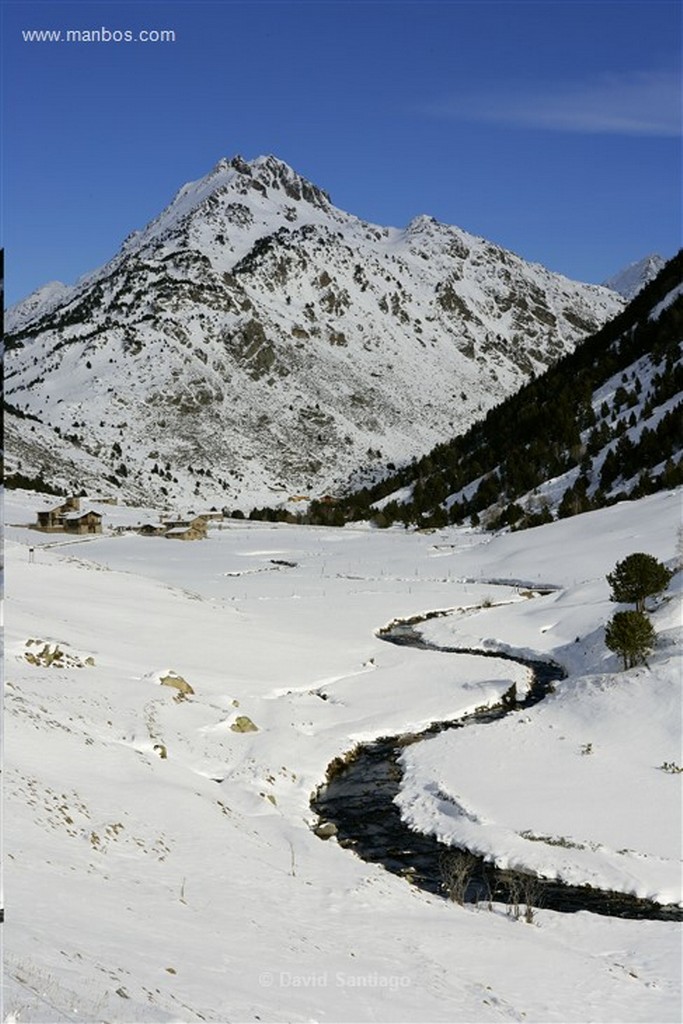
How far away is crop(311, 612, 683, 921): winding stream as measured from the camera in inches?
783

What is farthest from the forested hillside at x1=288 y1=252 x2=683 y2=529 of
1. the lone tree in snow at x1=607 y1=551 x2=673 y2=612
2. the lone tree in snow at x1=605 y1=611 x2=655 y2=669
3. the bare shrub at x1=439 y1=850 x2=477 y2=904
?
the bare shrub at x1=439 y1=850 x2=477 y2=904

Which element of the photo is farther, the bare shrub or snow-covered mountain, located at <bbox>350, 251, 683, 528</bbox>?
snow-covered mountain, located at <bbox>350, 251, 683, 528</bbox>

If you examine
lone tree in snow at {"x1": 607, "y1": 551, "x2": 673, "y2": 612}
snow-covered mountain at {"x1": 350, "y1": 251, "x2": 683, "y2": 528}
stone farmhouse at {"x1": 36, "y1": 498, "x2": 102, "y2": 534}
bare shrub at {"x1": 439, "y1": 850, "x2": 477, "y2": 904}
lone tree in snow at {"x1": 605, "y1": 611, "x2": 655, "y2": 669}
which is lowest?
bare shrub at {"x1": 439, "y1": 850, "x2": 477, "y2": 904}

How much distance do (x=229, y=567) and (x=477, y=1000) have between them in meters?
59.3

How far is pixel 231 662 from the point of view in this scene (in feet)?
121

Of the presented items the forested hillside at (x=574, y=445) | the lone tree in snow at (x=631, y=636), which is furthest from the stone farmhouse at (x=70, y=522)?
the lone tree in snow at (x=631, y=636)

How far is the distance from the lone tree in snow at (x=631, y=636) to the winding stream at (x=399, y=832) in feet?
14.7

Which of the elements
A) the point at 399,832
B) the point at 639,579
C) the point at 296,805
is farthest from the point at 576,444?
the point at 399,832

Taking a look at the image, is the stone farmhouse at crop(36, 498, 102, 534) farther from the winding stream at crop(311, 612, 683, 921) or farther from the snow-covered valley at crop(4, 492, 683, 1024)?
the winding stream at crop(311, 612, 683, 921)

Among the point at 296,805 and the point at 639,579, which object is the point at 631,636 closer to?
the point at 639,579

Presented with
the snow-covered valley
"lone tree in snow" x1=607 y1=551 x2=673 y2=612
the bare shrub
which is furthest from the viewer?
"lone tree in snow" x1=607 y1=551 x2=673 y2=612

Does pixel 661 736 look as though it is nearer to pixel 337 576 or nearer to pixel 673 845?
pixel 673 845

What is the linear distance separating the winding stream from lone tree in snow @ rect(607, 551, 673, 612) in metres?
5.57

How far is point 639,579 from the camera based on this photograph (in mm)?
35938
